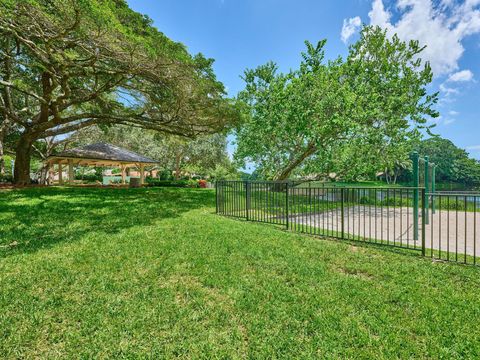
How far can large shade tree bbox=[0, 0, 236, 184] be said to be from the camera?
253 inches

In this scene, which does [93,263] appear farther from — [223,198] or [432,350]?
[223,198]

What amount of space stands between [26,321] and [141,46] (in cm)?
726

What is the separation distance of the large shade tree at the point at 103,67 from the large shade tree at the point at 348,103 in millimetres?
3366

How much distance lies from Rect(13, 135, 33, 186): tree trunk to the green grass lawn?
11.3 meters

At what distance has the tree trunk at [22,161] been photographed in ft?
43.8

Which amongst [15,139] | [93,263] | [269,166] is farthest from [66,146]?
[93,263]

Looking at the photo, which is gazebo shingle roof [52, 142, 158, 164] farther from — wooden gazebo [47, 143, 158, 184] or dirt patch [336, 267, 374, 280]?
dirt patch [336, 267, 374, 280]

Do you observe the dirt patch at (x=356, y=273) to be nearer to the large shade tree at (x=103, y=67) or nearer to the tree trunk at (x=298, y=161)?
the large shade tree at (x=103, y=67)

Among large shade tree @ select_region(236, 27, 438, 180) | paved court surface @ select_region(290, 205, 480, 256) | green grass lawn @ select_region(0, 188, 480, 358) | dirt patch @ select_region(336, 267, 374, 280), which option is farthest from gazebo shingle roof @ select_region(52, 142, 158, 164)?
dirt patch @ select_region(336, 267, 374, 280)

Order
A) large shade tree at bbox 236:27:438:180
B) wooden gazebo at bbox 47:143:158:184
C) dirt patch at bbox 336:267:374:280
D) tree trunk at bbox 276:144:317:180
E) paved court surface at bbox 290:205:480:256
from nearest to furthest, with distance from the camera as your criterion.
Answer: dirt patch at bbox 336:267:374:280
paved court surface at bbox 290:205:480:256
large shade tree at bbox 236:27:438:180
tree trunk at bbox 276:144:317:180
wooden gazebo at bbox 47:143:158:184

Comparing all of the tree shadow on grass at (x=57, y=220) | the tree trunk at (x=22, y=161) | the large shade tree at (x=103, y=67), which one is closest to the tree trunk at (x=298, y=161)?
the large shade tree at (x=103, y=67)

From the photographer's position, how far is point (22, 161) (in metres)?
13.7

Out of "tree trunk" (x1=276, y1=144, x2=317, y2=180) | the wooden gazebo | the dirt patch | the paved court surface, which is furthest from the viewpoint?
the wooden gazebo

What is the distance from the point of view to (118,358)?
6.82ft
